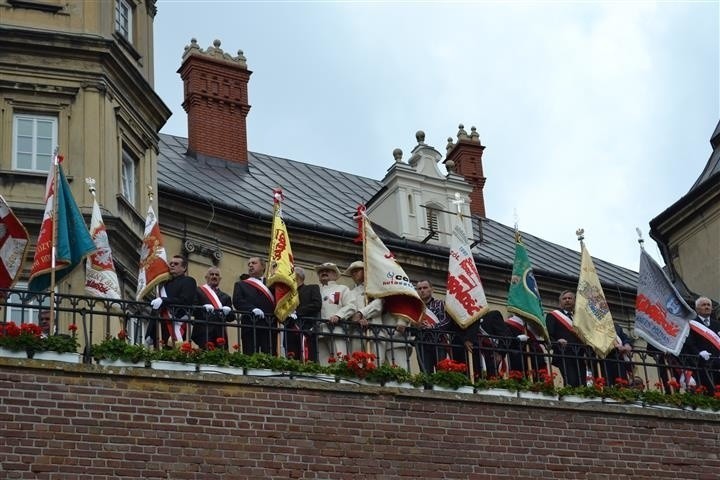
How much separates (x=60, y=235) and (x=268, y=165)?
15364 mm

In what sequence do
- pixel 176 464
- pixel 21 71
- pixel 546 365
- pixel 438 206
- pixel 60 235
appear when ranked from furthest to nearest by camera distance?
pixel 438 206, pixel 21 71, pixel 546 365, pixel 60 235, pixel 176 464

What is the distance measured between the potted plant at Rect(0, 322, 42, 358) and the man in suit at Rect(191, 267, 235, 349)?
1777 mm

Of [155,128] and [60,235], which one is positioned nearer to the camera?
[60,235]

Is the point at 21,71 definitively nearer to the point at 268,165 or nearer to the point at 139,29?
the point at 139,29

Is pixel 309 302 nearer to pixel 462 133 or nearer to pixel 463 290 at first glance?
pixel 463 290

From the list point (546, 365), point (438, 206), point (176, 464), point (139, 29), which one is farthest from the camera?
point (438, 206)

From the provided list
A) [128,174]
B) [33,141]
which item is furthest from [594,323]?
[33,141]

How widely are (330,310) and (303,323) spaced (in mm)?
468

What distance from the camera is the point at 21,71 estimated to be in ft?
78.4

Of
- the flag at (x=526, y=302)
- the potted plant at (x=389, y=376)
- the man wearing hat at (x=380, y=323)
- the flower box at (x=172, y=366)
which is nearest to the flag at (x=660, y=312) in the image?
the flag at (x=526, y=302)

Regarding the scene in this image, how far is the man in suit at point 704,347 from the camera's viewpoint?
816 inches

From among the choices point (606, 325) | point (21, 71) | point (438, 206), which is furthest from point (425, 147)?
point (606, 325)

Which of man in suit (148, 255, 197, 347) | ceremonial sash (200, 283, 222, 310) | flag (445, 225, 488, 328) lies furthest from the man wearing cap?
man in suit (148, 255, 197, 347)

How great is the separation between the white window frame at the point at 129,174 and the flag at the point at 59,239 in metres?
6.23
